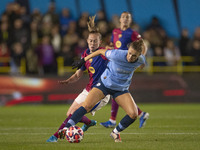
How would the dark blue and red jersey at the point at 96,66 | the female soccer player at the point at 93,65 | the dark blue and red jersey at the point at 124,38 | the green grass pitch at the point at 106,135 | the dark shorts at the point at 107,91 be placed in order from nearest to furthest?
the green grass pitch at the point at 106,135 < the dark shorts at the point at 107,91 < the female soccer player at the point at 93,65 < the dark blue and red jersey at the point at 96,66 < the dark blue and red jersey at the point at 124,38

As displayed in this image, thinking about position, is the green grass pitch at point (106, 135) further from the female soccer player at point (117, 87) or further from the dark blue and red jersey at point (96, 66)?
the dark blue and red jersey at point (96, 66)

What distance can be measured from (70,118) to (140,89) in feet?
35.0

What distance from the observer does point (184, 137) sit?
863 cm

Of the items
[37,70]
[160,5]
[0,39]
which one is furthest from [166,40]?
[0,39]

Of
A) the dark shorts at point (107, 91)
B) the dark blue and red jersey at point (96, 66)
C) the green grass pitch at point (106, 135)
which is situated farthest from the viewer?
the dark blue and red jersey at point (96, 66)

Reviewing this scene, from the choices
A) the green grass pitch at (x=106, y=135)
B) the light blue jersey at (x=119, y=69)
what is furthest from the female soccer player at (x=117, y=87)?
the green grass pitch at (x=106, y=135)

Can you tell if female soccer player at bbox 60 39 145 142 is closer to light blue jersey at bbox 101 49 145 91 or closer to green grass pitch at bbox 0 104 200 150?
light blue jersey at bbox 101 49 145 91

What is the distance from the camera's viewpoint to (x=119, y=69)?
26.2 feet

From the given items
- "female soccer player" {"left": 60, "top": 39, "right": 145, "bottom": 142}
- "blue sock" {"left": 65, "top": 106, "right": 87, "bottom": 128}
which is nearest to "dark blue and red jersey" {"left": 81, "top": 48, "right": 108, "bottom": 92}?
"female soccer player" {"left": 60, "top": 39, "right": 145, "bottom": 142}

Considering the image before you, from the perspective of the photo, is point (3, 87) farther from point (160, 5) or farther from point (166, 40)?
point (160, 5)

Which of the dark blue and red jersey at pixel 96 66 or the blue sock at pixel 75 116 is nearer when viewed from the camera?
the blue sock at pixel 75 116

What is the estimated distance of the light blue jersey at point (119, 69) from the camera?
792cm

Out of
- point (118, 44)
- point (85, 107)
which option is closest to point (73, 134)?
point (85, 107)

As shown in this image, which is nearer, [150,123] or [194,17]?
[150,123]
